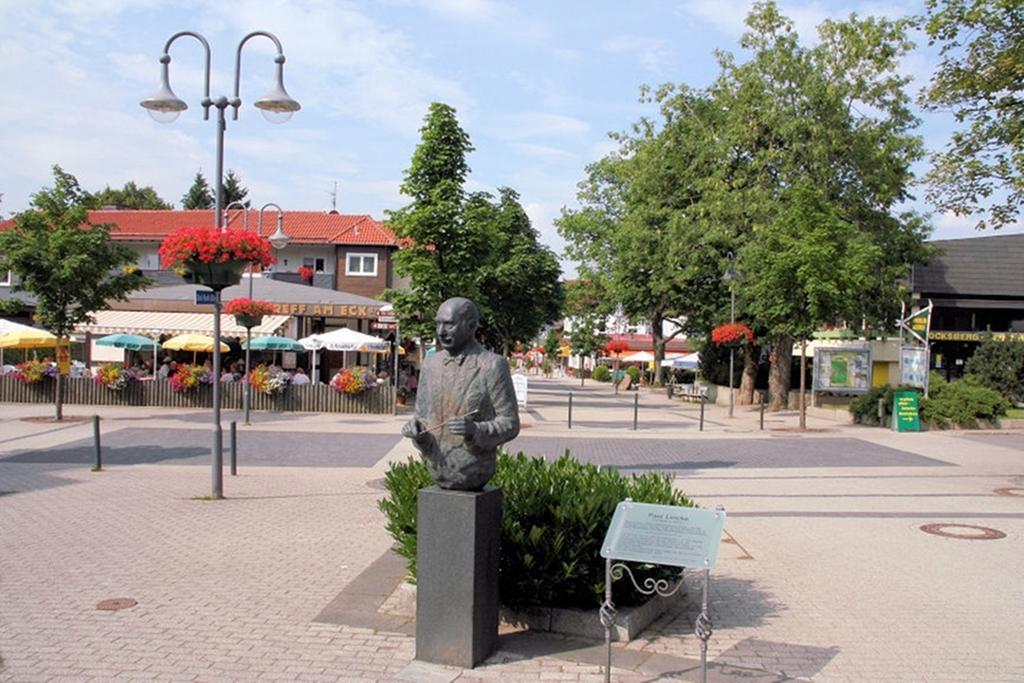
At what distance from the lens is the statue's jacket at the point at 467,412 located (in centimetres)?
535

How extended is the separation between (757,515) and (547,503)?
214 inches

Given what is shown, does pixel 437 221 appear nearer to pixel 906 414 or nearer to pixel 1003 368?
pixel 906 414

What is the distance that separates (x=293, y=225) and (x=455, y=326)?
44420 millimetres

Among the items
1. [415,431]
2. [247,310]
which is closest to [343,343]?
[247,310]

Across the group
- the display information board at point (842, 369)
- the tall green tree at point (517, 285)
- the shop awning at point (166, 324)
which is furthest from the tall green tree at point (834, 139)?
the shop awning at point (166, 324)

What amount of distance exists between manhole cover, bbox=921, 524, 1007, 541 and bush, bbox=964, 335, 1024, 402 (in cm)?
2509

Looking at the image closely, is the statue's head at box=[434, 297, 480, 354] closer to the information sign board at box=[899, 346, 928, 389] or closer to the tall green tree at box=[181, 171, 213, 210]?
the information sign board at box=[899, 346, 928, 389]

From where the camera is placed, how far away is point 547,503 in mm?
6273

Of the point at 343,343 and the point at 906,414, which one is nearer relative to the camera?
the point at 906,414

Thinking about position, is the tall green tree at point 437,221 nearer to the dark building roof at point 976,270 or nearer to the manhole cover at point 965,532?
the manhole cover at point 965,532

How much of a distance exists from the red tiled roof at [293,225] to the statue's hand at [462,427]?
3972 cm

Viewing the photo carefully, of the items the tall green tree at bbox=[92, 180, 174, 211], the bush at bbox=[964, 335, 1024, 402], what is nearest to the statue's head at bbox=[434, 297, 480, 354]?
A: the bush at bbox=[964, 335, 1024, 402]

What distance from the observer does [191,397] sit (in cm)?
2623

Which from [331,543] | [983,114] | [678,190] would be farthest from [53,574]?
[678,190]
